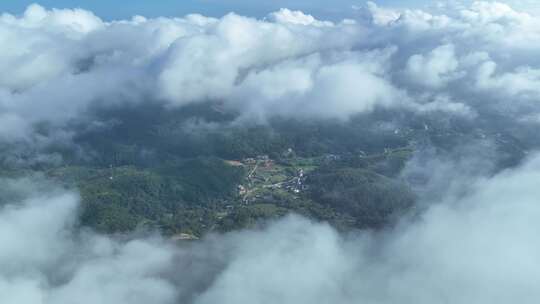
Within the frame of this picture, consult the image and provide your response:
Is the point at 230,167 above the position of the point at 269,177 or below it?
above

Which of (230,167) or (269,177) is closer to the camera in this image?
(230,167)

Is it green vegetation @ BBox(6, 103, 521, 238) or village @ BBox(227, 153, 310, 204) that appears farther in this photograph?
village @ BBox(227, 153, 310, 204)

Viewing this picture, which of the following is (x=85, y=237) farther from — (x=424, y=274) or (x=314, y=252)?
(x=424, y=274)

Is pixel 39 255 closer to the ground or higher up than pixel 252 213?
closer to the ground

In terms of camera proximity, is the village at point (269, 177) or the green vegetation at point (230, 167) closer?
the green vegetation at point (230, 167)

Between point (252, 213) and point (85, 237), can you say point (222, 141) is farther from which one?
point (85, 237)

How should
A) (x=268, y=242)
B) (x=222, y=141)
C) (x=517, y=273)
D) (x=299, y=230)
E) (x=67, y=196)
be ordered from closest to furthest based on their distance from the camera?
(x=517, y=273)
(x=268, y=242)
(x=299, y=230)
(x=67, y=196)
(x=222, y=141)

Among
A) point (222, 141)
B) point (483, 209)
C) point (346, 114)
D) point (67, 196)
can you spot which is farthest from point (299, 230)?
point (346, 114)

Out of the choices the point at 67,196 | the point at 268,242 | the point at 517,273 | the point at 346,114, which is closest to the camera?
the point at 517,273

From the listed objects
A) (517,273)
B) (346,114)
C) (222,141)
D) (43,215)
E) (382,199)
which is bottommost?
(517,273)

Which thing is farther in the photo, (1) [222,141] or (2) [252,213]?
(1) [222,141]
